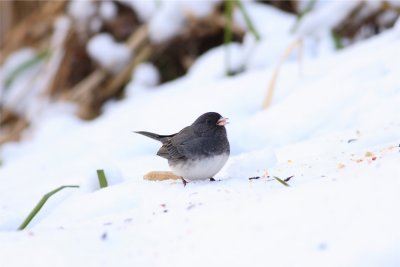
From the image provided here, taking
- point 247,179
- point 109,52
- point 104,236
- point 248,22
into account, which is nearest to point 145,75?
point 109,52

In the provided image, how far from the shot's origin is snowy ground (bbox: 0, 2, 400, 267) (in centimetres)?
188

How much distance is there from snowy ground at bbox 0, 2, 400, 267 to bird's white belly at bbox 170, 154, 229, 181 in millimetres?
55

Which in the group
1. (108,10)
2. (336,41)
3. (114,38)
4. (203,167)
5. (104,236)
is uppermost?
(108,10)

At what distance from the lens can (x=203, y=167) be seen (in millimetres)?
2650

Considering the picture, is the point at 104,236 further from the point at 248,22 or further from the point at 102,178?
the point at 248,22

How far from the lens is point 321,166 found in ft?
8.48

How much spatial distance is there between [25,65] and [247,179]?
12.9ft

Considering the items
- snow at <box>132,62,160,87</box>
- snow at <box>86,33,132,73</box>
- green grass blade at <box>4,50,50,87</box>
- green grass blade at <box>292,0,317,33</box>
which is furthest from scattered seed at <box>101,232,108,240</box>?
green grass blade at <box>4,50,50,87</box>

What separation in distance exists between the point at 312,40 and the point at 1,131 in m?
3.17

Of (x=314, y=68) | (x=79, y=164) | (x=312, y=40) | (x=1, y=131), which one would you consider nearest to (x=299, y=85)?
(x=314, y=68)

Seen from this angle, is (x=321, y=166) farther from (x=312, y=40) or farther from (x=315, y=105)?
(x=312, y=40)

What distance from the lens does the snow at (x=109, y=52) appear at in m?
5.64

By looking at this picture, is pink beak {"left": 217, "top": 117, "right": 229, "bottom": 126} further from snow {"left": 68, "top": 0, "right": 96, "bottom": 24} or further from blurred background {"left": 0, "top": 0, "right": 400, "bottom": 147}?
snow {"left": 68, "top": 0, "right": 96, "bottom": 24}

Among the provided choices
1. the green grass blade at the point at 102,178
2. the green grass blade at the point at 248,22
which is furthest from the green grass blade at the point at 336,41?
the green grass blade at the point at 102,178
